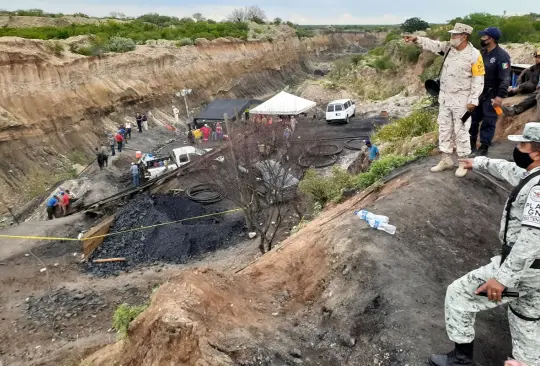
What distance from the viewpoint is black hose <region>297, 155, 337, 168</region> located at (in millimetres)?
18438

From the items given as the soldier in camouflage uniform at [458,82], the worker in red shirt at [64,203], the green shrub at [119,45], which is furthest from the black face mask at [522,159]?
the green shrub at [119,45]

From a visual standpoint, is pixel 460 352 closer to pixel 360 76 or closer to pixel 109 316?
pixel 109 316

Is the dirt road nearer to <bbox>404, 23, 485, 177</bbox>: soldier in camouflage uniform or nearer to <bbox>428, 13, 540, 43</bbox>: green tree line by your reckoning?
<bbox>404, 23, 485, 177</bbox>: soldier in camouflage uniform

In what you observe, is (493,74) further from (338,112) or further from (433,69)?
(433,69)

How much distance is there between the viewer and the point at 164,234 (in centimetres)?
1551

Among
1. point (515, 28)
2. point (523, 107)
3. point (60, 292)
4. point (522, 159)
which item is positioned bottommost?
point (60, 292)

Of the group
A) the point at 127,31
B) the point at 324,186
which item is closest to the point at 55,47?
the point at 127,31

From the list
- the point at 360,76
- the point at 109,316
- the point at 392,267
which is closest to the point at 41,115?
the point at 109,316

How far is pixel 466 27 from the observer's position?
268 inches

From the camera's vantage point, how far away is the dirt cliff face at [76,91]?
22.6 m

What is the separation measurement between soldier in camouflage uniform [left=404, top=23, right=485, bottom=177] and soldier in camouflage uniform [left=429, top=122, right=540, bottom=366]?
3.51m

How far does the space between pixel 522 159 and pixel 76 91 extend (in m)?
29.0

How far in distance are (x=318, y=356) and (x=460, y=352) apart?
1272mm

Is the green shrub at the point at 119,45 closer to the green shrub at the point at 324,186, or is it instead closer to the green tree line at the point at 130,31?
the green tree line at the point at 130,31
